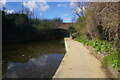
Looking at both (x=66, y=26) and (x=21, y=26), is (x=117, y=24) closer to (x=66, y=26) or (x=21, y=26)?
(x=21, y=26)

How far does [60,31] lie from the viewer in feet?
149

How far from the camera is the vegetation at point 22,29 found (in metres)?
23.4

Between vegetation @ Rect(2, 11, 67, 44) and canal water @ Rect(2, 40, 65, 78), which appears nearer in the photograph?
canal water @ Rect(2, 40, 65, 78)

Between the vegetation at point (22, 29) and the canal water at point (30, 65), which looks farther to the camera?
the vegetation at point (22, 29)

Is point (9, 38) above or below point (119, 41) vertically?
below

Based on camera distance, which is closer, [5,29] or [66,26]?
[5,29]

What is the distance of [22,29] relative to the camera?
89.1ft

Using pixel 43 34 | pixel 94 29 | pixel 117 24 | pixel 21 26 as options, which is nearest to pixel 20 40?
pixel 21 26

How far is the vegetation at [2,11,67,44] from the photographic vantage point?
23406 millimetres

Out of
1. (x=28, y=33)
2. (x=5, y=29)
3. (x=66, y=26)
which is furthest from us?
(x=66, y=26)

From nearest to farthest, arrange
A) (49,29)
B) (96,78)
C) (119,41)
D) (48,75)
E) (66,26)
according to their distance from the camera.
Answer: (96,78) < (119,41) < (48,75) < (49,29) < (66,26)

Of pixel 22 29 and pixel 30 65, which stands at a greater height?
pixel 22 29

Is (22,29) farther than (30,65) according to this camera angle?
Yes

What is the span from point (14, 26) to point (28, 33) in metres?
3.94
